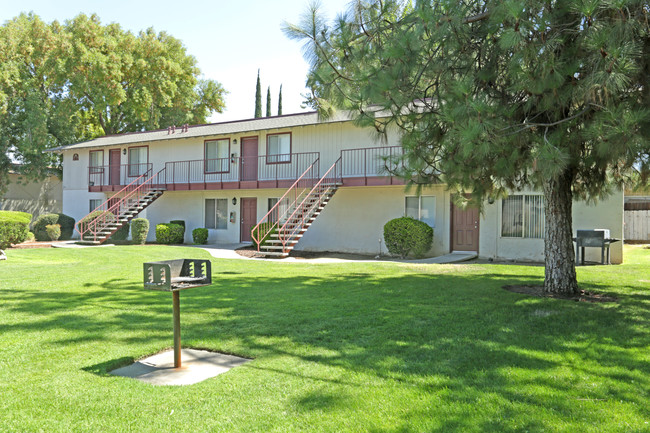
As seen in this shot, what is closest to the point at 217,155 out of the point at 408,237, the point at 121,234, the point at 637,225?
the point at 121,234

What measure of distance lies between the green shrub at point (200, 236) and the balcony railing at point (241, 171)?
6.06 feet

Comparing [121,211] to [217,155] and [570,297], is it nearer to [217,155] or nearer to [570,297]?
[217,155]

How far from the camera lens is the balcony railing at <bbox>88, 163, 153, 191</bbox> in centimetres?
2366

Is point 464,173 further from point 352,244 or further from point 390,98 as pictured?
point 352,244

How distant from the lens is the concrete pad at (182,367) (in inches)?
158

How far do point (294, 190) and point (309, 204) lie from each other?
6.66 feet

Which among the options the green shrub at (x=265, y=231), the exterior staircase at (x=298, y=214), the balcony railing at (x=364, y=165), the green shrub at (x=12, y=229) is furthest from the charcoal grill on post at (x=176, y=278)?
the green shrub at (x=12, y=229)

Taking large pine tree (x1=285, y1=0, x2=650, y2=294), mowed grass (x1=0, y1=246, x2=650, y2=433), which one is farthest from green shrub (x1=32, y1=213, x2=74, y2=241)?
large pine tree (x1=285, y1=0, x2=650, y2=294)

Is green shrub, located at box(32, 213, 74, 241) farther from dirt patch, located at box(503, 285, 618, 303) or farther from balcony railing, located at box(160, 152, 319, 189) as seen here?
dirt patch, located at box(503, 285, 618, 303)

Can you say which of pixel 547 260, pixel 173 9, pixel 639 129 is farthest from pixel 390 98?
pixel 173 9

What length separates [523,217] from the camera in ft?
47.6

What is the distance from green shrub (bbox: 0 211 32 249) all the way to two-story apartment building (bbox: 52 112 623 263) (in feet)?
10.9

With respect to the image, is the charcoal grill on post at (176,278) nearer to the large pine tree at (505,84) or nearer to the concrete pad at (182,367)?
the concrete pad at (182,367)

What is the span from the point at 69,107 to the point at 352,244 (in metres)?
20.9
